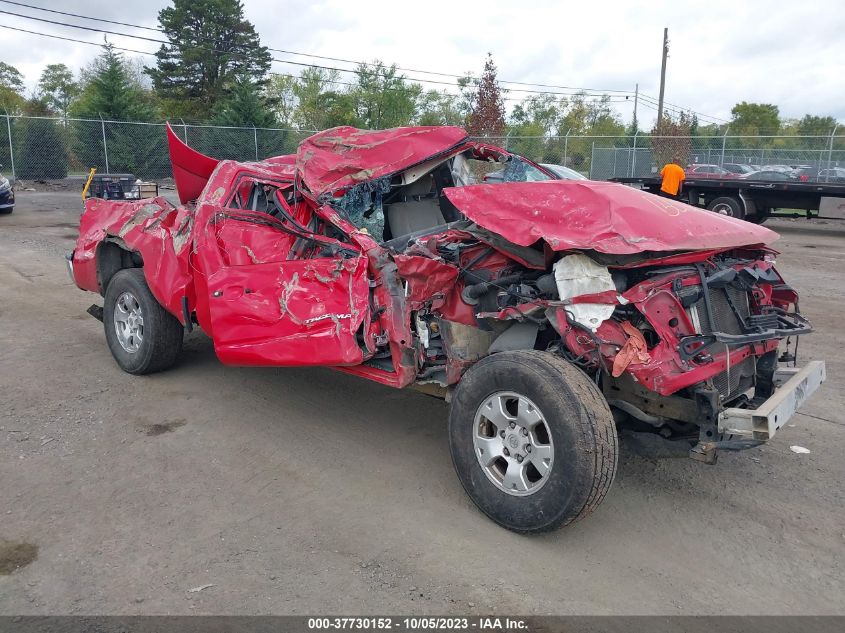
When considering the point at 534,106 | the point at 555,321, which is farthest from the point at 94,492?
the point at 534,106

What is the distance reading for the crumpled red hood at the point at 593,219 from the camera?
3.40m

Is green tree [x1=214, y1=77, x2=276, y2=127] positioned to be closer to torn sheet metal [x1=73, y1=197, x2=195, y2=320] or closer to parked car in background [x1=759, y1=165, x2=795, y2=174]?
parked car in background [x1=759, y1=165, x2=795, y2=174]

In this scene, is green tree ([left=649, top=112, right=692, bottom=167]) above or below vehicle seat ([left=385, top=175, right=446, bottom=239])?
above

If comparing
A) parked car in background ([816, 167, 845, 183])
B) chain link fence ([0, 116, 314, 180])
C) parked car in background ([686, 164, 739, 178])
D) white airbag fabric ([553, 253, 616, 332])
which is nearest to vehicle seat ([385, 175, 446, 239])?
white airbag fabric ([553, 253, 616, 332])

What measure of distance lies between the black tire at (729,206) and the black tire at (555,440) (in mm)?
14964

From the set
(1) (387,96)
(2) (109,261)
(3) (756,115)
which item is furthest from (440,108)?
(2) (109,261)

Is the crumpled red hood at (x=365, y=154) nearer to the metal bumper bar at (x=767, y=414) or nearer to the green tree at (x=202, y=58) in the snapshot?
the metal bumper bar at (x=767, y=414)

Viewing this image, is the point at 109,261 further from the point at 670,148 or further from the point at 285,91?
the point at 285,91

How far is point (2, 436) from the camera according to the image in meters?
4.52

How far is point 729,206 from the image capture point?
1672 cm

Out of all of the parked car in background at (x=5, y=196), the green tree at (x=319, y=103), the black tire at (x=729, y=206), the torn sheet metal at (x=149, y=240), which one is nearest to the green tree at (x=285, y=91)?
the green tree at (x=319, y=103)

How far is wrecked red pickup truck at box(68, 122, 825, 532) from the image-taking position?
3.33 meters

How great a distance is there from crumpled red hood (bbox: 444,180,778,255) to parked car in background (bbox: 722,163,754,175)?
22063 millimetres

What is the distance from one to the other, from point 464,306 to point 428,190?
1450mm
